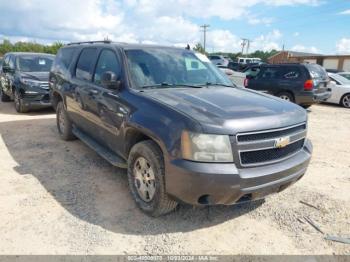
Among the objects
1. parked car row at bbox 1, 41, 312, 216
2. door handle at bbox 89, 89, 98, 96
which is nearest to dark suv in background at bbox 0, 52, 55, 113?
parked car row at bbox 1, 41, 312, 216

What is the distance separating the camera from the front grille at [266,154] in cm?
285

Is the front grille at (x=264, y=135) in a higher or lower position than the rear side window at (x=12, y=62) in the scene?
lower

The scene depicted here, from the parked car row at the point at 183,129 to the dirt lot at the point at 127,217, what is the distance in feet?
1.12

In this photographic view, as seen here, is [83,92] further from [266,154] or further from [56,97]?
[266,154]

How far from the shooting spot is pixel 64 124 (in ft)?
19.9

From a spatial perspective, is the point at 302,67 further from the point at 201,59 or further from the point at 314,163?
the point at 201,59

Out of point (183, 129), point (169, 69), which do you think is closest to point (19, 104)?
point (169, 69)

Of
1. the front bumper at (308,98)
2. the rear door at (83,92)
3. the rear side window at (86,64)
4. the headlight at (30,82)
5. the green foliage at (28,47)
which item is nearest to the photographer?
the rear door at (83,92)

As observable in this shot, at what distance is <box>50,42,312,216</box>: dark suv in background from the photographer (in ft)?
9.03

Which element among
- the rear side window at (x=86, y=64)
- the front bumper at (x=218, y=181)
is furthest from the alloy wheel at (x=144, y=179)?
the rear side window at (x=86, y=64)

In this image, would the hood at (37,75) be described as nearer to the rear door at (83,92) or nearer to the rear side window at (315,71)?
the rear door at (83,92)

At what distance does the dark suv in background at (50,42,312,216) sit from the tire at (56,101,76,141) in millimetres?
1324

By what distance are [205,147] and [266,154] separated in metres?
0.67

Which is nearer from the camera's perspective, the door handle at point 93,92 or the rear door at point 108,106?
the rear door at point 108,106
